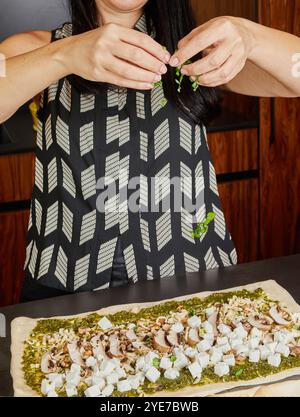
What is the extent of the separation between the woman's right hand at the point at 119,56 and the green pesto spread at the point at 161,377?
22.1 inches

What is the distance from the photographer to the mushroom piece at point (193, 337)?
1.74 metres

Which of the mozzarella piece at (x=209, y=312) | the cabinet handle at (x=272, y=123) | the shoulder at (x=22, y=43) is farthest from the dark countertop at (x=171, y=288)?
the cabinet handle at (x=272, y=123)

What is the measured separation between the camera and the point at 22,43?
2143 mm

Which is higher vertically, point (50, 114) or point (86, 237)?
point (50, 114)

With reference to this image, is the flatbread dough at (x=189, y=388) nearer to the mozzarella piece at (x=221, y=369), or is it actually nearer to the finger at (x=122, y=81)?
the mozzarella piece at (x=221, y=369)

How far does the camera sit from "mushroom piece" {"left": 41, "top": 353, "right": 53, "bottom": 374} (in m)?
1.67

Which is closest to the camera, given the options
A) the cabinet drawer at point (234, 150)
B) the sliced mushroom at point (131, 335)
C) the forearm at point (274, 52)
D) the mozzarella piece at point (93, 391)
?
the mozzarella piece at point (93, 391)

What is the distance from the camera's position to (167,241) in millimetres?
2137

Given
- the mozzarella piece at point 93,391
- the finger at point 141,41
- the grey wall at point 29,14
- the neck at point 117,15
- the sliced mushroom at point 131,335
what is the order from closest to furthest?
the mozzarella piece at point 93,391 → the finger at point 141,41 → the sliced mushroom at point 131,335 → the neck at point 117,15 → the grey wall at point 29,14

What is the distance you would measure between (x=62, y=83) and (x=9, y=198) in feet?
3.81

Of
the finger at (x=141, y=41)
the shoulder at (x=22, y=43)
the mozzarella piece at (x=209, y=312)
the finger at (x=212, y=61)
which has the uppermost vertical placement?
the shoulder at (x=22, y=43)

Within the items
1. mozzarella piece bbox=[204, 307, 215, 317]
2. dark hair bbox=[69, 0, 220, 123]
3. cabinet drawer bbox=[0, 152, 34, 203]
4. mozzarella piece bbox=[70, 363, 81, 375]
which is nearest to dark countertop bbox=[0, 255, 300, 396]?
mozzarella piece bbox=[204, 307, 215, 317]
